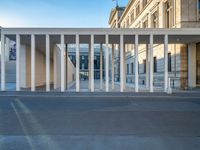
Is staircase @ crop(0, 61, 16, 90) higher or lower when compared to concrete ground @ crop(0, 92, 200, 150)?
higher

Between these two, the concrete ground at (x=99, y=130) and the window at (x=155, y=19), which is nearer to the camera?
the concrete ground at (x=99, y=130)

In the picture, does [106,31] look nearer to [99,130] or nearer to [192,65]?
[192,65]

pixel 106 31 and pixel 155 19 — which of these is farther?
pixel 155 19

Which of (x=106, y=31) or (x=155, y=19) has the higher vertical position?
(x=155, y=19)

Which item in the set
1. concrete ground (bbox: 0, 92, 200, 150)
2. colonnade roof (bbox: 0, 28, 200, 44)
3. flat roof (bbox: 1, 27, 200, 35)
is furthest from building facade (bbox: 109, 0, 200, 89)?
concrete ground (bbox: 0, 92, 200, 150)

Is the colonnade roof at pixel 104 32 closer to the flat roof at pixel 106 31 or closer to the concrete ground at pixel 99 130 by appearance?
the flat roof at pixel 106 31

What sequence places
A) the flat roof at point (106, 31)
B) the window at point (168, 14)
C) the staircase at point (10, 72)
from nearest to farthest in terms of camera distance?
the flat roof at point (106, 31), the window at point (168, 14), the staircase at point (10, 72)

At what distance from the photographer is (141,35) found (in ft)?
71.3

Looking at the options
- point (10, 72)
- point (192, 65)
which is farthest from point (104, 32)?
point (10, 72)

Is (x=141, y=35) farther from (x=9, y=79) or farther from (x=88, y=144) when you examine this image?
(x=9, y=79)

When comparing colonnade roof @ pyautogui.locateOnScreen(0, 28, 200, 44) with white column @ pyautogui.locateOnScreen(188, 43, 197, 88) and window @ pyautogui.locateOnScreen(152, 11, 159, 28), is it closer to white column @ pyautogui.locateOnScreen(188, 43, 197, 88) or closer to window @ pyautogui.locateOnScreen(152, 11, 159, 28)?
white column @ pyautogui.locateOnScreen(188, 43, 197, 88)

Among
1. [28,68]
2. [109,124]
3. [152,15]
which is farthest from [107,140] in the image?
[152,15]

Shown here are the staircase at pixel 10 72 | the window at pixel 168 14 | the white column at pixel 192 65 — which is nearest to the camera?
the white column at pixel 192 65

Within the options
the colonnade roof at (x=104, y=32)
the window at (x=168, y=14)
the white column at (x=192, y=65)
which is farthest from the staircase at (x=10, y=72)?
the white column at (x=192, y=65)
